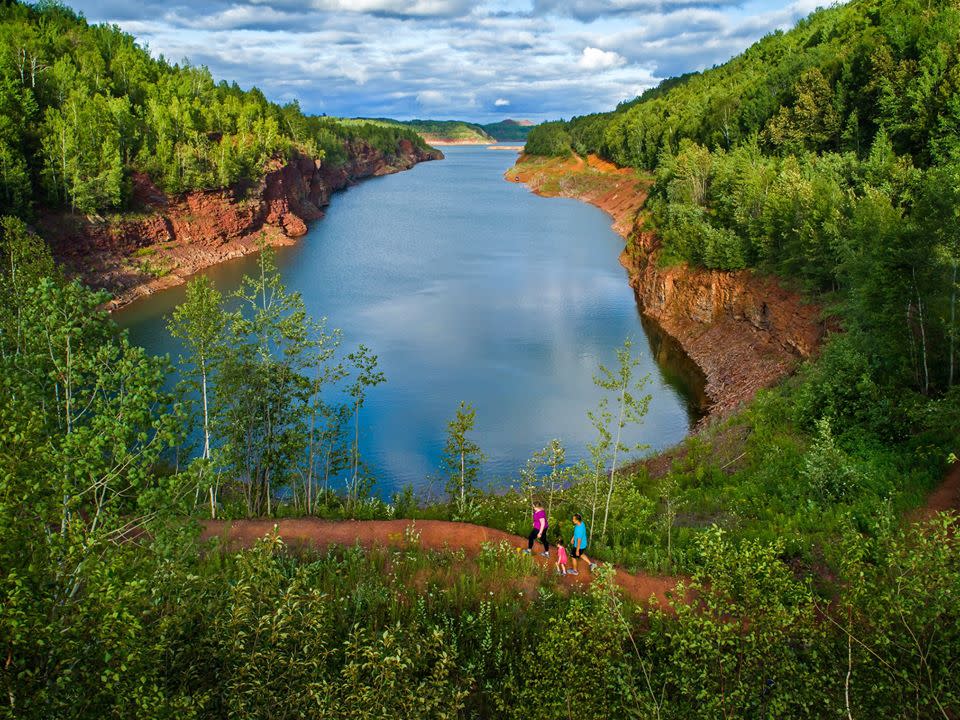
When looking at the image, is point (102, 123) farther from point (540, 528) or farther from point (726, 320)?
point (540, 528)

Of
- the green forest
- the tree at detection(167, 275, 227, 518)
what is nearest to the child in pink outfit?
the green forest

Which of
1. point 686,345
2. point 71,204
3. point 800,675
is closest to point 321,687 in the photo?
point 800,675

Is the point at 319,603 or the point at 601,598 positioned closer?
the point at 319,603

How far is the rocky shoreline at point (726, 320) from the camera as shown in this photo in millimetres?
34438

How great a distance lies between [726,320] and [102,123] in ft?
183

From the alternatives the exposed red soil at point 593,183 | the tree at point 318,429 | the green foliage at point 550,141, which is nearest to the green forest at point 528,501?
the tree at point 318,429

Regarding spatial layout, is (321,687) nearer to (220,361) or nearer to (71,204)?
(220,361)

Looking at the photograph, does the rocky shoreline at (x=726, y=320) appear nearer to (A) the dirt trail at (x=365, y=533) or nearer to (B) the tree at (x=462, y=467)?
(B) the tree at (x=462, y=467)

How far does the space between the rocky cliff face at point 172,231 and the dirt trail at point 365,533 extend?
122 feet

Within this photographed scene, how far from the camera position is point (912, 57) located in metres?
50.6

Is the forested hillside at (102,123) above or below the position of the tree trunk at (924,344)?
above

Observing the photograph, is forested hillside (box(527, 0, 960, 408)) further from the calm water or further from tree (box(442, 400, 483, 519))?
tree (box(442, 400, 483, 519))

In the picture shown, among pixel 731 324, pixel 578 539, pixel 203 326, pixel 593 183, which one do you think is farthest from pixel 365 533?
pixel 593 183

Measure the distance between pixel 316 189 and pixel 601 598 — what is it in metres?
107
